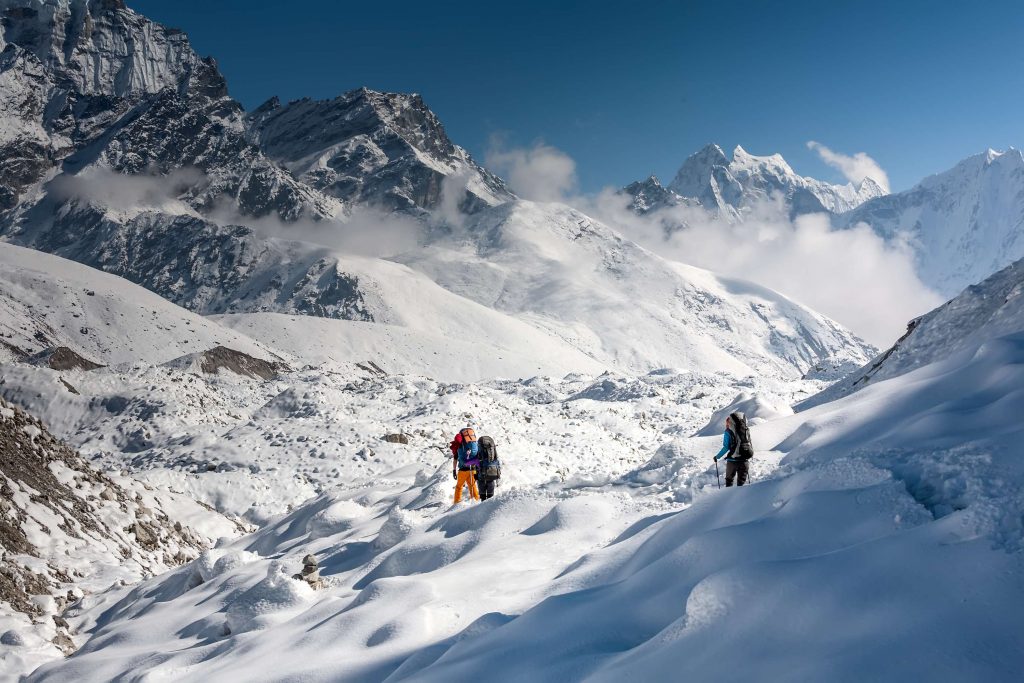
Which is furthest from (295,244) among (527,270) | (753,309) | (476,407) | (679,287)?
(476,407)

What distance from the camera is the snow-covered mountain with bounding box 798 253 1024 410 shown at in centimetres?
1245

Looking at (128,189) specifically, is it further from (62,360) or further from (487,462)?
(487,462)

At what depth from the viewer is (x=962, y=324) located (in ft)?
46.4

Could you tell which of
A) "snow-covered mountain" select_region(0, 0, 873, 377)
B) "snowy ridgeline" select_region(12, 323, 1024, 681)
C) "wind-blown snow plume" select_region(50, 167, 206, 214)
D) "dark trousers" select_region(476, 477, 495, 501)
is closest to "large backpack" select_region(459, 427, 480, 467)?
"dark trousers" select_region(476, 477, 495, 501)

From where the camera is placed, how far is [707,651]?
368cm

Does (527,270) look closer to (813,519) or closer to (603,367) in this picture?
(603,367)

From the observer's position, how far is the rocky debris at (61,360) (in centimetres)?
4869

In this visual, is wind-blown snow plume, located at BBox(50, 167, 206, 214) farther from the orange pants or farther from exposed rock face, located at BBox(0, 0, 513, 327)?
the orange pants

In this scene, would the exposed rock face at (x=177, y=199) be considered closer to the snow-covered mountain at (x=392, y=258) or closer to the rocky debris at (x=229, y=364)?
the snow-covered mountain at (x=392, y=258)

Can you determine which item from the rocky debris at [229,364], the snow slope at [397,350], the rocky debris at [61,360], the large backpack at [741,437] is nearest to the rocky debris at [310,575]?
the large backpack at [741,437]

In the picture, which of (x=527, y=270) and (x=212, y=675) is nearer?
(x=212, y=675)

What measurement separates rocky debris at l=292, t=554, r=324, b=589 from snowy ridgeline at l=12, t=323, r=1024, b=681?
164 millimetres

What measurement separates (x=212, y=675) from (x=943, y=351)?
44.2ft

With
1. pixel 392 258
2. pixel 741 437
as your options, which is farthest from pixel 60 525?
pixel 392 258
